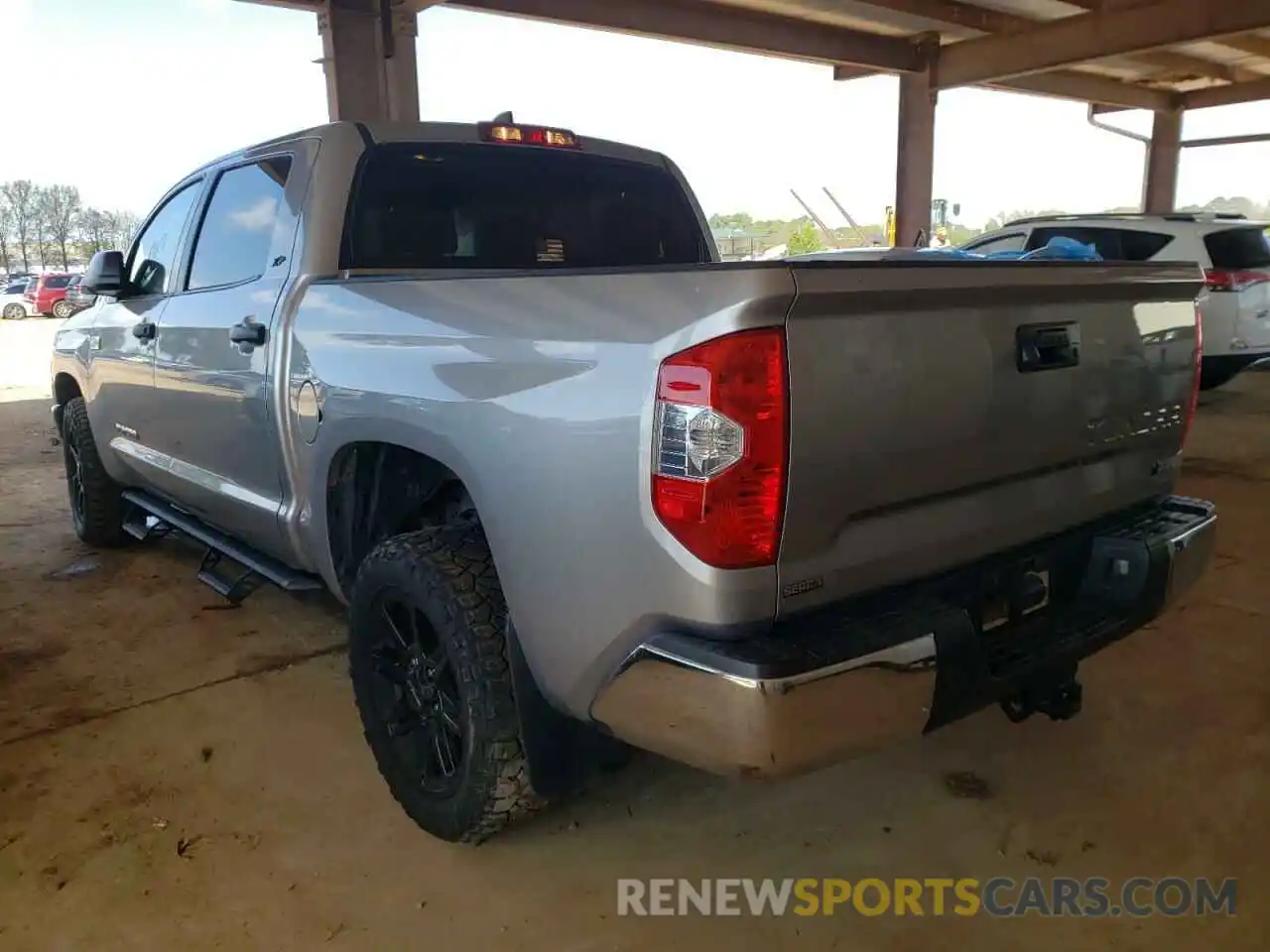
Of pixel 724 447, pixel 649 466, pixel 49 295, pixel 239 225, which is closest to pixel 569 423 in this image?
pixel 649 466

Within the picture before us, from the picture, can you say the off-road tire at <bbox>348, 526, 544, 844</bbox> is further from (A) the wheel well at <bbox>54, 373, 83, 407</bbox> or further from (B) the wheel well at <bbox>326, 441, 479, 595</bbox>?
(A) the wheel well at <bbox>54, 373, 83, 407</bbox>

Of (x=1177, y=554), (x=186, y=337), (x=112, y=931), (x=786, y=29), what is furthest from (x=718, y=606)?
(x=786, y=29)

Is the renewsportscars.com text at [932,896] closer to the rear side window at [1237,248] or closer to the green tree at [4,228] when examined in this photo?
the rear side window at [1237,248]

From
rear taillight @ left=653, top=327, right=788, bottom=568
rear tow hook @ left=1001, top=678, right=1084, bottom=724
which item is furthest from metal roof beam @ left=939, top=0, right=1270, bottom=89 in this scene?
rear taillight @ left=653, top=327, right=788, bottom=568

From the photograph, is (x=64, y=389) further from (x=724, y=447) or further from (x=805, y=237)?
(x=805, y=237)

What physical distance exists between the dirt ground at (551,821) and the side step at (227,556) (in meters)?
0.25

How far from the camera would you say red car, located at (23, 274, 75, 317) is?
2683 centimetres

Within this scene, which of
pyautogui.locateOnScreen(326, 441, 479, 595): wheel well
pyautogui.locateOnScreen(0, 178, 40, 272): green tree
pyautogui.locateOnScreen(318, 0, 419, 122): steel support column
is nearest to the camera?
pyautogui.locateOnScreen(326, 441, 479, 595): wheel well

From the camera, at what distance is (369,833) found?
2.42 m

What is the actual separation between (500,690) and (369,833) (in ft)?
2.19

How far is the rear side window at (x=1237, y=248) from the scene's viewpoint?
8.52 m

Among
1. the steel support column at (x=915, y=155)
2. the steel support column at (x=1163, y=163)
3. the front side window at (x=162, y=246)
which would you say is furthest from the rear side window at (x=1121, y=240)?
the steel support column at (x=1163, y=163)

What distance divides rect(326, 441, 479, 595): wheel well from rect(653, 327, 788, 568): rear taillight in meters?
0.99

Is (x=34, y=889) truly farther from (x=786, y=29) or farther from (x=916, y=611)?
(x=786, y=29)
